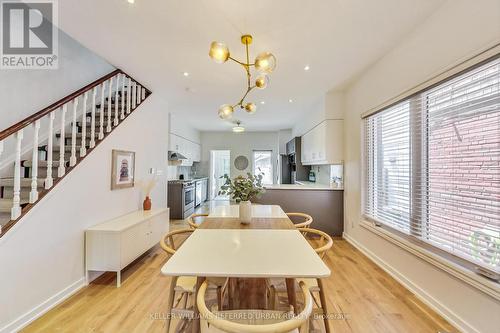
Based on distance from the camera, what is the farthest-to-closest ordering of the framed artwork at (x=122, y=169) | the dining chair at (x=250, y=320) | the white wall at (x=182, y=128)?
the white wall at (x=182, y=128) → the framed artwork at (x=122, y=169) → the dining chair at (x=250, y=320)

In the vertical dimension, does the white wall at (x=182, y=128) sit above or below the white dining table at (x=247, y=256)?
above

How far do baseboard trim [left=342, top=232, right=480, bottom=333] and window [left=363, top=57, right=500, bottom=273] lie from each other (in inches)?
19.7

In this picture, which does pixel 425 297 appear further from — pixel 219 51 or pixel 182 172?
pixel 182 172

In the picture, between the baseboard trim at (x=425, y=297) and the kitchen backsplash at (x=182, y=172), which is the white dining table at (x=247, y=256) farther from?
the kitchen backsplash at (x=182, y=172)

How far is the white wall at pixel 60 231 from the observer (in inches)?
70.6

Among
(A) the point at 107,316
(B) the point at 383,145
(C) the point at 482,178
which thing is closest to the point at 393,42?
(B) the point at 383,145

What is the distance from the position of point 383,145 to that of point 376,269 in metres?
1.67

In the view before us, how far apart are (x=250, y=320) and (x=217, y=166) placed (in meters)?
7.79

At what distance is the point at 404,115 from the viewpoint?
2619mm

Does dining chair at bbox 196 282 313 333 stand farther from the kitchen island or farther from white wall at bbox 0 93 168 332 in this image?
the kitchen island

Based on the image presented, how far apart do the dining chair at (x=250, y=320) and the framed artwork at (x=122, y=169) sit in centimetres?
251

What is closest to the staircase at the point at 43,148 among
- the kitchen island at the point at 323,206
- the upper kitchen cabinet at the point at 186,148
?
the upper kitchen cabinet at the point at 186,148

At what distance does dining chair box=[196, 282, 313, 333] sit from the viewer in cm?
84

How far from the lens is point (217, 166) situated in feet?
29.0
